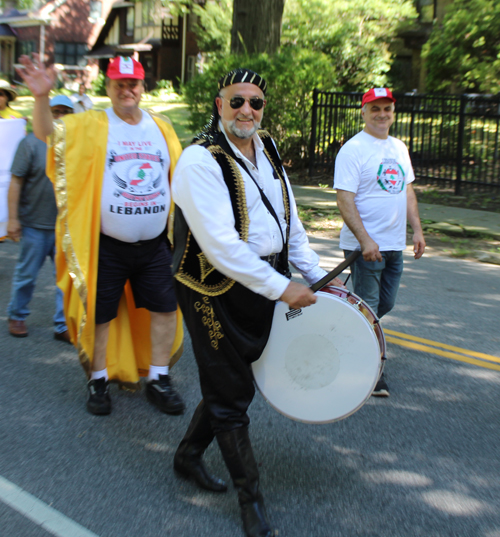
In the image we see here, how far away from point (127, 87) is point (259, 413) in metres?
2.13

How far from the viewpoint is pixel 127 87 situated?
3.91 meters

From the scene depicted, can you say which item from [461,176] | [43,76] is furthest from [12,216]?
[461,176]

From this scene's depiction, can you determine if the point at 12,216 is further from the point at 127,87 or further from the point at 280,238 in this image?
the point at 280,238

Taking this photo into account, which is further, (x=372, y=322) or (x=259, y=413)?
(x=259, y=413)

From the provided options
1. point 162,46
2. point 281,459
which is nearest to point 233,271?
point 281,459

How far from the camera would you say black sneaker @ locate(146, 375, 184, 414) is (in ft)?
13.6

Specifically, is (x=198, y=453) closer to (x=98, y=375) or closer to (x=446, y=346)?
(x=98, y=375)

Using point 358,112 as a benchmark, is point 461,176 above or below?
below

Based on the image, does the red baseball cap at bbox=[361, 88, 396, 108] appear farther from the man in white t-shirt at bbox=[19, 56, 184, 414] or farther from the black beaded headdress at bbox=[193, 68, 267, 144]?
the black beaded headdress at bbox=[193, 68, 267, 144]

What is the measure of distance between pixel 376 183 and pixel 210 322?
77.8 inches

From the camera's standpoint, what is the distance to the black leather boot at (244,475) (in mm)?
2883

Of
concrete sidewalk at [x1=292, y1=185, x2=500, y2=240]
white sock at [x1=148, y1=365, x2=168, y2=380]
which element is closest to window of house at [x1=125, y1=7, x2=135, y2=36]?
concrete sidewalk at [x1=292, y1=185, x2=500, y2=240]

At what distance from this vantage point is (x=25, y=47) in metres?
43.3

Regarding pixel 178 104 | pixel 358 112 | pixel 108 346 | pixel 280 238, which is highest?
pixel 178 104
